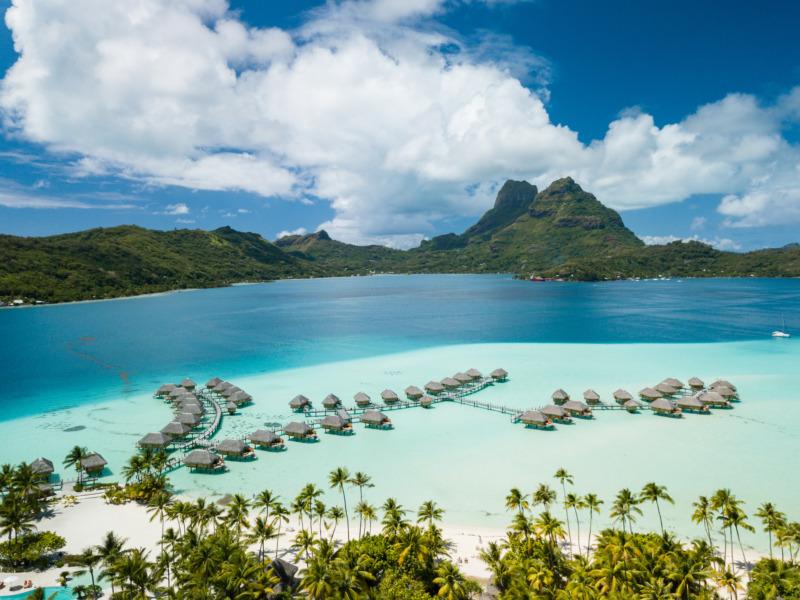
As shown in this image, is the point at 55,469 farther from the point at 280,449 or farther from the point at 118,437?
the point at 280,449

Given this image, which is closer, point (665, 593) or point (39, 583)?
point (665, 593)

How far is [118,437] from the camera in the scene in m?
44.2

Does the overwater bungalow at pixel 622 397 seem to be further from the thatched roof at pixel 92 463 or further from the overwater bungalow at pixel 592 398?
the thatched roof at pixel 92 463

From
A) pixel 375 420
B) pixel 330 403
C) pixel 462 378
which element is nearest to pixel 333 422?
pixel 375 420

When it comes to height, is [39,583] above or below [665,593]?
below

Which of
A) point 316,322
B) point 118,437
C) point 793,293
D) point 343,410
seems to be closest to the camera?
point 118,437

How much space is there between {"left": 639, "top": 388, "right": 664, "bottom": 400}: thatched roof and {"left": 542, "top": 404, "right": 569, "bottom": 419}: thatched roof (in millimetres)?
12326

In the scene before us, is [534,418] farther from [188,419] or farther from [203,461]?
[188,419]

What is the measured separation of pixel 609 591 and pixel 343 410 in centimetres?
3512

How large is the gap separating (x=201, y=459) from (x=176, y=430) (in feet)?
25.6

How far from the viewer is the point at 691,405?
46719mm

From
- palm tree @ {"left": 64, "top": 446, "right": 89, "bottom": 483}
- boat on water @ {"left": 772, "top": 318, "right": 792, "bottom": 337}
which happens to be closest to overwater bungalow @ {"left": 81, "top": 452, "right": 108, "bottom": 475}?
palm tree @ {"left": 64, "top": 446, "right": 89, "bottom": 483}

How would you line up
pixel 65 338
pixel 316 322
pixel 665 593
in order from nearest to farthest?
1. pixel 665 593
2. pixel 65 338
3. pixel 316 322

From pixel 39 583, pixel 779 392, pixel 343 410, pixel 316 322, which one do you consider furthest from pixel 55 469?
pixel 316 322
